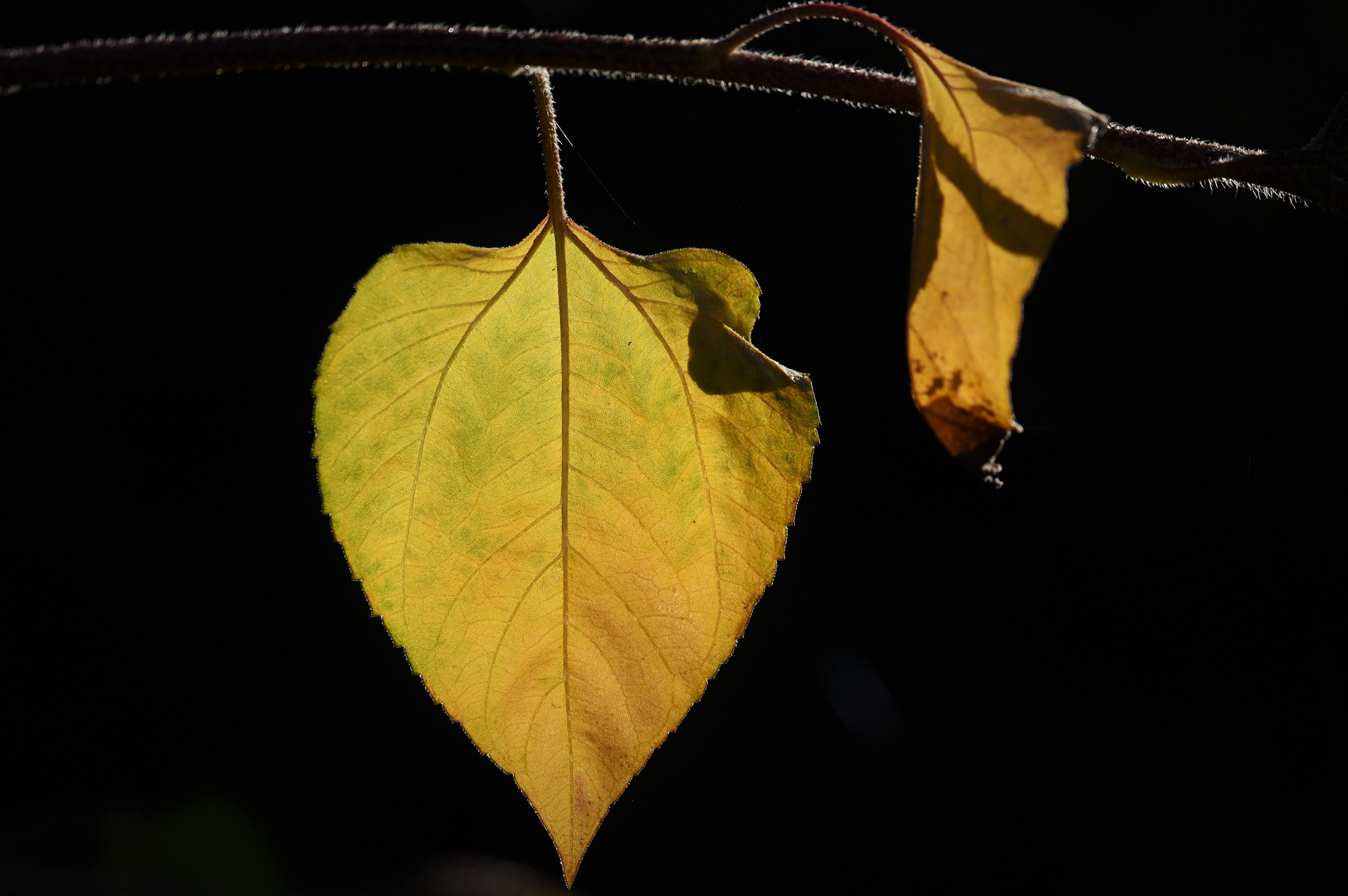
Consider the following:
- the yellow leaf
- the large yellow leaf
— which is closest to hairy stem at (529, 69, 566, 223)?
the large yellow leaf

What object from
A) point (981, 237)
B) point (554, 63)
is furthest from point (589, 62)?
point (981, 237)

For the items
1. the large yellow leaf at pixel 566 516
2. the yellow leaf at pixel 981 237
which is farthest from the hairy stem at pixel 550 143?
the yellow leaf at pixel 981 237

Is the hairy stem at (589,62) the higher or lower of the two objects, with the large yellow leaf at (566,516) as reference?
higher

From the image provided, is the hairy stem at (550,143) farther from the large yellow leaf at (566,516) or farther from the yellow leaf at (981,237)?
the yellow leaf at (981,237)

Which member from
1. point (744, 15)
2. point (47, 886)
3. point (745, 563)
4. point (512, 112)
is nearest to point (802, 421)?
point (745, 563)

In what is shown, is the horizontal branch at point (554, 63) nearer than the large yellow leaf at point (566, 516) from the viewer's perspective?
Yes

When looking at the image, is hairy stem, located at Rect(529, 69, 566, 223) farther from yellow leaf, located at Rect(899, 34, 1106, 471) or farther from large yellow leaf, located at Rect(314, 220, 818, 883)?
yellow leaf, located at Rect(899, 34, 1106, 471)
